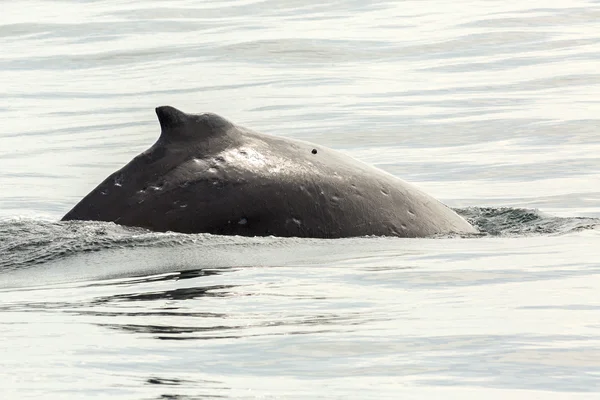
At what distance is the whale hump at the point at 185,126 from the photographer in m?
8.88

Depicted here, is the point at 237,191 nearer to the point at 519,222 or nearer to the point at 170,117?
the point at 170,117

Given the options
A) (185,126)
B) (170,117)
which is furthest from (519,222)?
(170,117)

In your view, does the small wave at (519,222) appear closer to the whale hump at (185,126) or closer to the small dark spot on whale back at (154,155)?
the whale hump at (185,126)

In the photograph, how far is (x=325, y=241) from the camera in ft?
29.0

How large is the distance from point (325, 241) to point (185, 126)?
1.08 m

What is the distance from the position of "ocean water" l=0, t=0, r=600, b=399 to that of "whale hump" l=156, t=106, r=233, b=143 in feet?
2.14

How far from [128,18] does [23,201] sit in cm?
1762

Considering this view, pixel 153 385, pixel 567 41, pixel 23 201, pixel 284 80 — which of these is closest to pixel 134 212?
pixel 153 385

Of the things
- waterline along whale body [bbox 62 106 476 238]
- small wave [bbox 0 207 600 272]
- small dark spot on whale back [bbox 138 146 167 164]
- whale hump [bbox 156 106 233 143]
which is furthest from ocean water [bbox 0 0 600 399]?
whale hump [bbox 156 106 233 143]

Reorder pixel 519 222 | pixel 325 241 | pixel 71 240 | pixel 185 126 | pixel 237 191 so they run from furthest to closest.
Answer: pixel 519 222
pixel 185 126
pixel 325 241
pixel 237 191
pixel 71 240

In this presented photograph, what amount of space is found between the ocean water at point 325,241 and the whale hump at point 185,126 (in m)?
0.65

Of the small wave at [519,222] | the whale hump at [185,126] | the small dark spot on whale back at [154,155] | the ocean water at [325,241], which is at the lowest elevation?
the small wave at [519,222]

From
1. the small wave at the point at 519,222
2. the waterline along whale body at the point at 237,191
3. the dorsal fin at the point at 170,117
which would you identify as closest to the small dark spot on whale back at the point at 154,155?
the waterline along whale body at the point at 237,191

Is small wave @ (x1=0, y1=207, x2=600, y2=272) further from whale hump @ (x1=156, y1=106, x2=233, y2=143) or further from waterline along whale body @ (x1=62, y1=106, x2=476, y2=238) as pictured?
whale hump @ (x1=156, y1=106, x2=233, y2=143)
